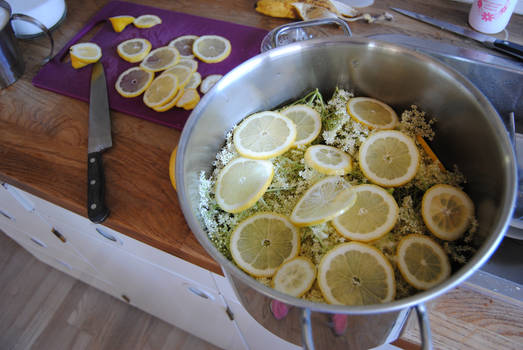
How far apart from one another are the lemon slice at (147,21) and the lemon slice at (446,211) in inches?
39.5

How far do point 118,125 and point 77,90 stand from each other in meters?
0.20

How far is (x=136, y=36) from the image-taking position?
121cm

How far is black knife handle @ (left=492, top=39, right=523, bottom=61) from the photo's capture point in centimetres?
99

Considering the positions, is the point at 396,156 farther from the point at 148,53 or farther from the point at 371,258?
the point at 148,53

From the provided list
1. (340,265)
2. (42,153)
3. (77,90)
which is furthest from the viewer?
(77,90)

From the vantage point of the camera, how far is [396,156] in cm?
76

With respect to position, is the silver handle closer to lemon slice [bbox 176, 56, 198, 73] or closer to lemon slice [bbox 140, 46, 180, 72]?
lemon slice [bbox 140, 46, 180, 72]

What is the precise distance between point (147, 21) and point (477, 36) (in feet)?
3.32

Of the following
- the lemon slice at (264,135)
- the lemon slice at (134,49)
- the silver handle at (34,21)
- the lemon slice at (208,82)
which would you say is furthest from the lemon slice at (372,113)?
the silver handle at (34,21)

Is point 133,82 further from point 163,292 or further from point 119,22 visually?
point 163,292

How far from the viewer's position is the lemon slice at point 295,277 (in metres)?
0.64

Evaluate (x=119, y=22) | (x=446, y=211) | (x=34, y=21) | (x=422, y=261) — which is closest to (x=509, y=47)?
(x=446, y=211)

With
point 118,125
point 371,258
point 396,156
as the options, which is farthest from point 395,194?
point 118,125

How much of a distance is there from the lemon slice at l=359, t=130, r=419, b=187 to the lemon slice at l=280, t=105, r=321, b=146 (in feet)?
0.37
